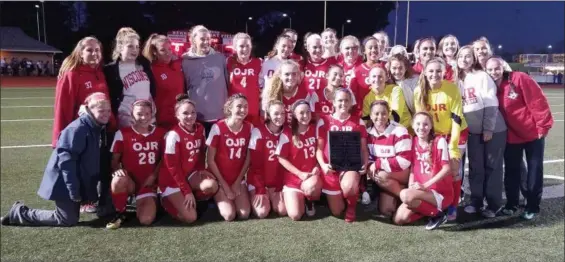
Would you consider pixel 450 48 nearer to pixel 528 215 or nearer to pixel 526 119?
pixel 526 119

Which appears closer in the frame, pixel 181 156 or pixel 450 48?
pixel 181 156

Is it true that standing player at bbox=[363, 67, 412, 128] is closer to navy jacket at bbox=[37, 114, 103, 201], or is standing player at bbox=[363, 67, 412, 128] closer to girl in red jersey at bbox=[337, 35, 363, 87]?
girl in red jersey at bbox=[337, 35, 363, 87]

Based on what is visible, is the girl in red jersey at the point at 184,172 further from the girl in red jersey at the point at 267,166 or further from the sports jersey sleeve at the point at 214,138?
the girl in red jersey at the point at 267,166

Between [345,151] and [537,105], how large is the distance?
5.69ft

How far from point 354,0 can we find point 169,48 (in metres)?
33.5

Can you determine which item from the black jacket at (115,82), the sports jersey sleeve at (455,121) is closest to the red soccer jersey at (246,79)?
the black jacket at (115,82)

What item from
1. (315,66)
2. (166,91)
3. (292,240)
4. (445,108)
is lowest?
(292,240)

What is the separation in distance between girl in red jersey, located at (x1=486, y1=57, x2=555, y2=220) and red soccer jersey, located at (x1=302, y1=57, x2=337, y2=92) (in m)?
1.57

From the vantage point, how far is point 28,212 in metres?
3.66

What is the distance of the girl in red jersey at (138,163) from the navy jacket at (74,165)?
195 millimetres

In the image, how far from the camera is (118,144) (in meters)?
3.87

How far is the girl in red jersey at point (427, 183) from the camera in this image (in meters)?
3.77

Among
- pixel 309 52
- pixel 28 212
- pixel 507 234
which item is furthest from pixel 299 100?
pixel 28 212

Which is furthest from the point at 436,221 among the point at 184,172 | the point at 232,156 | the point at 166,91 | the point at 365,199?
the point at 166,91
